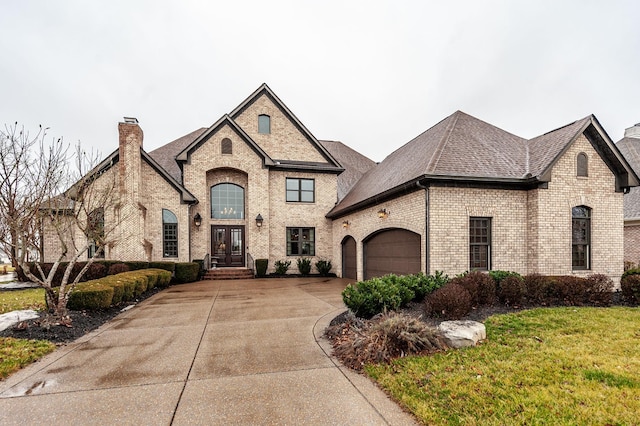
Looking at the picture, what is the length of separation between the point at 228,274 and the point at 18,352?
11.7 metres

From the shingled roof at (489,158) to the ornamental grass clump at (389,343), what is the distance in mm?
5636

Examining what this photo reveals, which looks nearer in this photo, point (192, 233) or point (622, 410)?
point (622, 410)

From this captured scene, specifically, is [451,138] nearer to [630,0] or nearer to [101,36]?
[630,0]

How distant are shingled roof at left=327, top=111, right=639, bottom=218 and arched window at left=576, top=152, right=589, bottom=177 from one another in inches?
25.8

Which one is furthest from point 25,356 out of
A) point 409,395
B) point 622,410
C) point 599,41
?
point 599,41

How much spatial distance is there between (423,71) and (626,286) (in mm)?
20066

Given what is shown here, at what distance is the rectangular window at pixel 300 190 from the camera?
18875 millimetres

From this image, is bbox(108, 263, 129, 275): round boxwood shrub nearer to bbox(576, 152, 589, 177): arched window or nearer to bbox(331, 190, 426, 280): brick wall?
bbox(331, 190, 426, 280): brick wall

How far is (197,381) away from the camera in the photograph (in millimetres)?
4285

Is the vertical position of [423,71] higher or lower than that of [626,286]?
higher

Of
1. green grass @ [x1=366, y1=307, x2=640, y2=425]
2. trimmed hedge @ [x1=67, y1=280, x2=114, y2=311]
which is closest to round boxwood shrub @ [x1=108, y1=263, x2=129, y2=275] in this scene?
trimmed hedge @ [x1=67, y1=280, x2=114, y2=311]

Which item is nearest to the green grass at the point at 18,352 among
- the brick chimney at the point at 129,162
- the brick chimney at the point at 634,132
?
the brick chimney at the point at 129,162

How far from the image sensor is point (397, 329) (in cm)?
515

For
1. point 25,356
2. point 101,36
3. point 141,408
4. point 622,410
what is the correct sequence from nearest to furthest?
point 622,410 → point 141,408 → point 25,356 → point 101,36
